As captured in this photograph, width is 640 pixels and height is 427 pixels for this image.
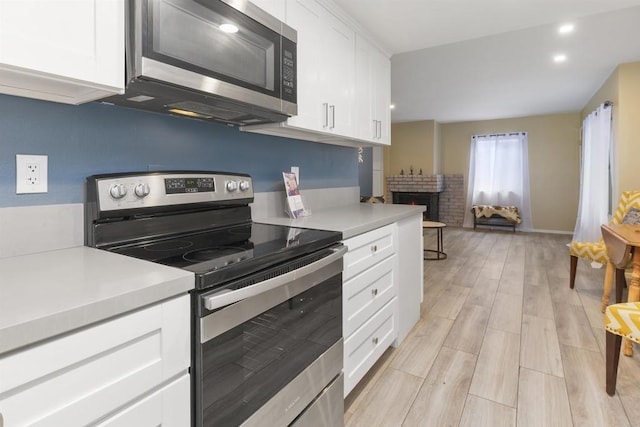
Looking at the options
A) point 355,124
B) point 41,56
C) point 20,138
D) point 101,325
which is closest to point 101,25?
point 41,56

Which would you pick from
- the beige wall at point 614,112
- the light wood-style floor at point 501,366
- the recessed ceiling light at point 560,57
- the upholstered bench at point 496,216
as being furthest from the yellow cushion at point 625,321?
the upholstered bench at point 496,216

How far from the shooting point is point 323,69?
1.91 m

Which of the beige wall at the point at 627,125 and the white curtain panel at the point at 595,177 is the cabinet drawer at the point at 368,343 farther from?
the white curtain panel at the point at 595,177

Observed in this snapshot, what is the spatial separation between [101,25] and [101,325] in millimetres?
809

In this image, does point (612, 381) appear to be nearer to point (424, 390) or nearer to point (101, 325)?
point (424, 390)

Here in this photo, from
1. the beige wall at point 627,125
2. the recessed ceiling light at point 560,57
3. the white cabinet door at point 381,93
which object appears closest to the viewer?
the white cabinet door at point 381,93

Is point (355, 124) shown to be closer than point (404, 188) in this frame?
Yes

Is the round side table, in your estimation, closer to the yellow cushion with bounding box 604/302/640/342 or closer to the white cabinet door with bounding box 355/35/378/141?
the white cabinet door with bounding box 355/35/378/141

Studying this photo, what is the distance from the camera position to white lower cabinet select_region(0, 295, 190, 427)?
0.59 metres

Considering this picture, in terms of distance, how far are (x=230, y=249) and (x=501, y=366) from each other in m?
1.84

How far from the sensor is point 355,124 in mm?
2260

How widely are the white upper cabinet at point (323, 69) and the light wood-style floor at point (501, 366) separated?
1462 mm

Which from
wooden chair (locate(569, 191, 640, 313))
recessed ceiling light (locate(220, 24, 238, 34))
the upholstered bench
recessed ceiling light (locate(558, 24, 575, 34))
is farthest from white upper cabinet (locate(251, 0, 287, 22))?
the upholstered bench

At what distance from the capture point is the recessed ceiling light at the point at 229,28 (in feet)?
4.17
